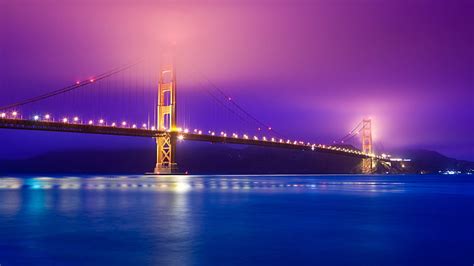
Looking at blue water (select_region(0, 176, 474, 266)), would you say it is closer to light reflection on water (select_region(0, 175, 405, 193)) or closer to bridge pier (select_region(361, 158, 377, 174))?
light reflection on water (select_region(0, 175, 405, 193))

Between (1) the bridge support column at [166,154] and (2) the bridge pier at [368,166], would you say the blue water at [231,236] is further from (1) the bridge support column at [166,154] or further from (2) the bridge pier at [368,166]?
(2) the bridge pier at [368,166]

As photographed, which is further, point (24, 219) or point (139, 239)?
point (24, 219)

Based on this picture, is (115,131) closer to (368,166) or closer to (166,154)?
(166,154)

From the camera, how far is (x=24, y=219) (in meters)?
11.4

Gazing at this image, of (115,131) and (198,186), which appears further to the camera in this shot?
(115,131)

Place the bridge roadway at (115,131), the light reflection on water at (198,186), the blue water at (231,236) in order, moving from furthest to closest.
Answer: the bridge roadway at (115,131), the light reflection on water at (198,186), the blue water at (231,236)

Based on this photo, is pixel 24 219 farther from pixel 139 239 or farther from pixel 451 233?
pixel 451 233

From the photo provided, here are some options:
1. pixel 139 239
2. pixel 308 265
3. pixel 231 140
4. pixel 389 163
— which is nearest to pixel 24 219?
pixel 139 239

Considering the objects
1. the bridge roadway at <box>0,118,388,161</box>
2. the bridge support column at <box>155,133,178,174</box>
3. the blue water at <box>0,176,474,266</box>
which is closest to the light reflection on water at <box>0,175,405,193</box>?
the bridge roadway at <box>0,118,388,161</box>

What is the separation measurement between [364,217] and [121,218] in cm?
576

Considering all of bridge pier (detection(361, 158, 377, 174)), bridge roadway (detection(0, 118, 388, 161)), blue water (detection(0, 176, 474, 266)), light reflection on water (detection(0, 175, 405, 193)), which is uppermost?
bridge roadway (detection(0, 118, 388, 161))

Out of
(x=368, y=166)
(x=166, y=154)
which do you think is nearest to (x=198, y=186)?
(x=166, y=154)

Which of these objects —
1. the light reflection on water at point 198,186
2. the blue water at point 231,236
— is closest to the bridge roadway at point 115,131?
the light reflection on water at point 198,186

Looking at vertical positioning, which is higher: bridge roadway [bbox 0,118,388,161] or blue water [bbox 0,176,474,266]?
bridge roadway [bbox 0,118,388,161]
